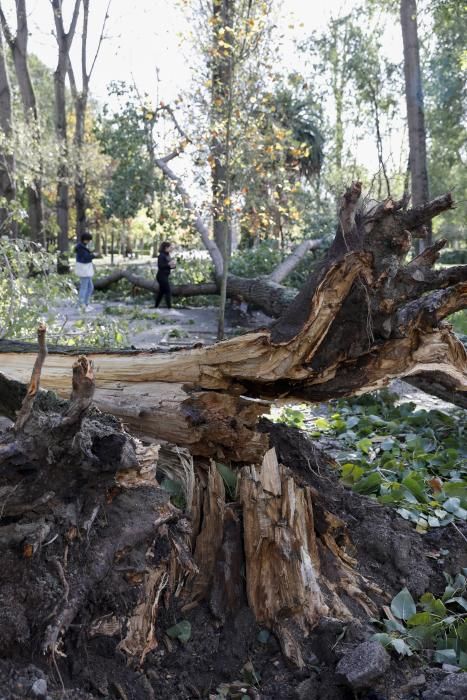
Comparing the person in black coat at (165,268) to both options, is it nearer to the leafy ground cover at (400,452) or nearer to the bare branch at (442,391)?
the leafy ground cover at (400,452)

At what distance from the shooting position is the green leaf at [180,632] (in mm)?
2432

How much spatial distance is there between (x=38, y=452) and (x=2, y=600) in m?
0.47

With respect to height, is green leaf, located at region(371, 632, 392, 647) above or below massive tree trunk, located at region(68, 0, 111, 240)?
below

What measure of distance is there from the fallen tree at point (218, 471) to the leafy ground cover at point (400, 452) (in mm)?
324

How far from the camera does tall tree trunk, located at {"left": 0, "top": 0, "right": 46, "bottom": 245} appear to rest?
17406 mm

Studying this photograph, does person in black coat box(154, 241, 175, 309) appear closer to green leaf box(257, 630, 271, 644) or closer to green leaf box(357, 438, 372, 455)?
green leaf box(357, 438, 372, 455)

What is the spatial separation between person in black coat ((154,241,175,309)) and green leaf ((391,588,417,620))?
10.8 metres

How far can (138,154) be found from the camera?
15.3m

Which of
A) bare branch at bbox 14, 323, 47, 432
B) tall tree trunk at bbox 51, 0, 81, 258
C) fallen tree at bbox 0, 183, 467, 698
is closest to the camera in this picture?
bare branch at bbox 14, 323, 47, 432

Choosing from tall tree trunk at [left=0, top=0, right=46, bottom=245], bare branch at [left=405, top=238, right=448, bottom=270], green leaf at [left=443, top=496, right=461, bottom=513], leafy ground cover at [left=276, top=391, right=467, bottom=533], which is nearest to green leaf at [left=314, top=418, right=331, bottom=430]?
leafy ground cover at [left=276, top=391, right=467, bottom=533]

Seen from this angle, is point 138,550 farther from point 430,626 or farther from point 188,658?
point 430,626

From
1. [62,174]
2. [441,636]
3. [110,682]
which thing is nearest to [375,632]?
[441,636]

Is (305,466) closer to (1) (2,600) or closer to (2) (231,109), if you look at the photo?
(1) (2,600)

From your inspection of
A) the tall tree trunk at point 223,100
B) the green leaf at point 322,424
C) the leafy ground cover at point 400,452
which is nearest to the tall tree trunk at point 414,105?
the tall tree trunk at point 223,100
